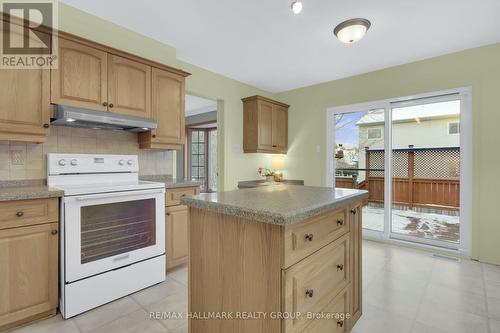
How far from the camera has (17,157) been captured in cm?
199

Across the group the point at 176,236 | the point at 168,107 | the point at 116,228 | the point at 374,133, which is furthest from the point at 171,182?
the point at 374,133

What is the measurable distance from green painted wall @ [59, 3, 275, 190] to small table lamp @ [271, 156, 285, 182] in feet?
0.34

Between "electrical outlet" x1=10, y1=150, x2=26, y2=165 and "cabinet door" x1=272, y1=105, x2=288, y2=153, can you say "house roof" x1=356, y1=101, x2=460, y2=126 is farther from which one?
"electrical outlet" x1=10, y1=150, x2=26, y2=165

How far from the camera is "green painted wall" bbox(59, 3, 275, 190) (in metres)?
2.31

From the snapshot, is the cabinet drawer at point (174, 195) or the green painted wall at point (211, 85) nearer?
the green painted wall at point (211, 85)

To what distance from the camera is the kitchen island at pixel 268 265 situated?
3.30 feet

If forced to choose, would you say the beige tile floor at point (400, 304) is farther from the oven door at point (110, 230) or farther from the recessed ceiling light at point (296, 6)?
the recessed ceiling light at point (296, 6)

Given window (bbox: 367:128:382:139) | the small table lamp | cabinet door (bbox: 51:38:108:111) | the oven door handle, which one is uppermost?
cabinet door (bbox: 51:38:108:111)

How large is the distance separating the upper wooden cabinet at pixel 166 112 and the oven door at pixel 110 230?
2.07ft

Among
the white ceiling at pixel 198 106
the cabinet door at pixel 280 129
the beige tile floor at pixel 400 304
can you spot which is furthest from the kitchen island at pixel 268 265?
the white ceiling at pixel 198 106

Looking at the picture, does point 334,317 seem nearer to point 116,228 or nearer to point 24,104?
point 116,228

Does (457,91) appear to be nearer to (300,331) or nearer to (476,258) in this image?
(476,258)

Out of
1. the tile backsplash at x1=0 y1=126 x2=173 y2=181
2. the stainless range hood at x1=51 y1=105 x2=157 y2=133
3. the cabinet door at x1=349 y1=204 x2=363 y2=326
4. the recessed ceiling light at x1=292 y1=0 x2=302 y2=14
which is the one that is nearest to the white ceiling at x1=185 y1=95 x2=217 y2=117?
the tile backsplash at x1=0 y1=126 x2=173 y2=181

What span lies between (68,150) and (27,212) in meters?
0.75
